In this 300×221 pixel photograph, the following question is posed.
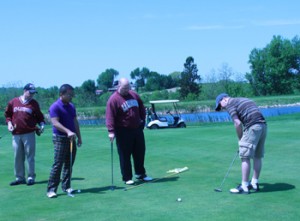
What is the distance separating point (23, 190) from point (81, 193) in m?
1.37

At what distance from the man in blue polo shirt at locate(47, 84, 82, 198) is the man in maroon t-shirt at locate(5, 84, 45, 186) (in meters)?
1.53

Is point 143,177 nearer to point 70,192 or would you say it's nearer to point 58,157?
point 70,192

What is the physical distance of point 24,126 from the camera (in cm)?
994

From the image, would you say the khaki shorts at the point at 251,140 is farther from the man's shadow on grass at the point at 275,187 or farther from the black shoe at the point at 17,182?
the black shoe at the point at 17,182

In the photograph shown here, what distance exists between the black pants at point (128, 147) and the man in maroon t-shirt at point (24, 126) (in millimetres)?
1832

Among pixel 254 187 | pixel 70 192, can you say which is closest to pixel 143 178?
pixel 70 192

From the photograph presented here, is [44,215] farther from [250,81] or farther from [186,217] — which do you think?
[250,81]

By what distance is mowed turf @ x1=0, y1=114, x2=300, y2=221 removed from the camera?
693cm

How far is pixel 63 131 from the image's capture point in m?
8.52

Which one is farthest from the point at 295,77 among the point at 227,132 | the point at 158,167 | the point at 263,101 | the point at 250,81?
the point at 158,167

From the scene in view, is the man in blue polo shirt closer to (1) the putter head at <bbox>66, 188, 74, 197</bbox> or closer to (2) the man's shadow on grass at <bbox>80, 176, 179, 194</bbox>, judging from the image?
(1) the putter head at <bbox>66, 188, 74, 197</bbox>

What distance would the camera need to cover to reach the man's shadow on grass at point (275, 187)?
813 cm

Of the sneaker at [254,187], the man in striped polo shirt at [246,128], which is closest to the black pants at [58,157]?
the man in striped polo shirt at [246,128]

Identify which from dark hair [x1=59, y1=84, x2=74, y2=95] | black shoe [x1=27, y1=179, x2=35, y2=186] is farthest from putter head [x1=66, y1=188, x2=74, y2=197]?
dark hair [x1=59, y1=84, x2=74, y2=95]
